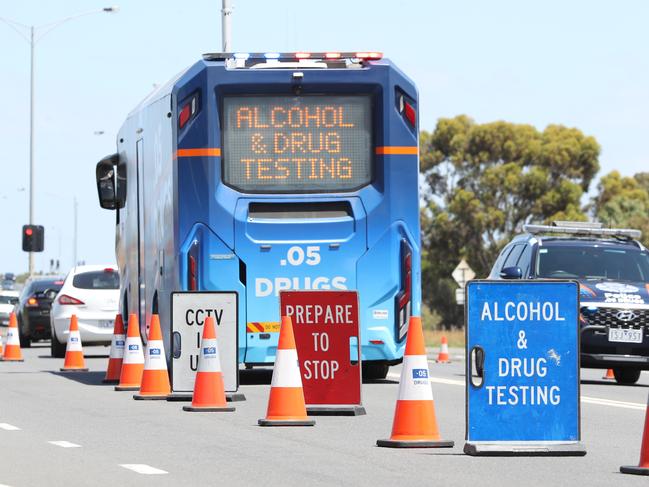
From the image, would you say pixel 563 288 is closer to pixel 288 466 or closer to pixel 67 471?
pixel 288 466

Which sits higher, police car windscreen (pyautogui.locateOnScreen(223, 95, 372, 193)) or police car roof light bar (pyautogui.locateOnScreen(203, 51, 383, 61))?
police car roof light bar (pyautogui.locateOnScreen(203, 51, 383, 61))

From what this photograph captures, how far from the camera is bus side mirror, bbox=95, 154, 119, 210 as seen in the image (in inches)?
956

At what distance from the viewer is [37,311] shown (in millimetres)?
36594

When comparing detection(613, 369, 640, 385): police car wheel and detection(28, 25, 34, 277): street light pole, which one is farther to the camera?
detection(28, 25, 34, 277): street light pole

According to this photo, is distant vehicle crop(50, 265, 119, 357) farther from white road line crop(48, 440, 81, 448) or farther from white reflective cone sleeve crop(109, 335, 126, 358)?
white road line crop(48, 440, 81, 448)

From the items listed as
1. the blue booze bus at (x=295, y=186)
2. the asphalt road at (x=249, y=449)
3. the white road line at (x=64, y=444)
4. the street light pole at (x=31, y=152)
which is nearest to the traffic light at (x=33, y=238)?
the street light pole at (x=31, y=152)

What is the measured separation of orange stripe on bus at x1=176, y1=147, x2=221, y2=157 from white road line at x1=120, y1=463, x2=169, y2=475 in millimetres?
8171

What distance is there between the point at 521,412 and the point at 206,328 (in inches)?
193

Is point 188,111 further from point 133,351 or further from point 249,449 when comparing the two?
point 249,449

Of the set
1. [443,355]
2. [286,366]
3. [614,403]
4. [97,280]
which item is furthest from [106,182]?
[286,366]

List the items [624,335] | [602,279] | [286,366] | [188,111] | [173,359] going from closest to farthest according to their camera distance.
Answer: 1. [286,366]
2. [173,359]
3. [188,111]
4. [624,335]
5. [602,279]

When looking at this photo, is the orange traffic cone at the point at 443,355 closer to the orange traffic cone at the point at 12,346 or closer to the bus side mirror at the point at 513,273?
the orange traffic cone at the point at 12,346

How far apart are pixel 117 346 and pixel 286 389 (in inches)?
284

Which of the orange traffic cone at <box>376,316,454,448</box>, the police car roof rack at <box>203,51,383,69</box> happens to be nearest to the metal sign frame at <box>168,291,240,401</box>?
the police car roof rack at <box>203,51,383,69</box>
